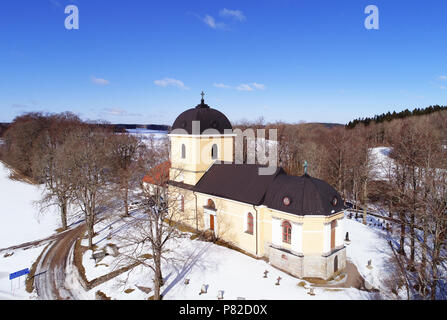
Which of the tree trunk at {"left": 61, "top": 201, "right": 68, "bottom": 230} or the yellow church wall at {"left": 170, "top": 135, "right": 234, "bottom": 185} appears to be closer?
the yellow church wall at {"left": 170, "top": 135, "right": 234, "bottom": 185}

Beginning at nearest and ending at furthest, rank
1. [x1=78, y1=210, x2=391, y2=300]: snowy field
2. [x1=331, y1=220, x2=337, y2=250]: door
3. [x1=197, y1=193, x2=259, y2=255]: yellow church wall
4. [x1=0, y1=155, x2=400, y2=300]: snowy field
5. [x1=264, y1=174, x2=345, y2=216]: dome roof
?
[x1=78, y1=210, x2=391, y2=300]: snowy field
[x1=0, y1=155, x2=400, y2=300]: snowy field
[x1=264, y1=174, x2=345, y2=216]: dome roof
[x1=331, y1=220, x2=337, y2=250]: door
[x1=197, y1=193, x2=259, y2=255]: yellow church wall

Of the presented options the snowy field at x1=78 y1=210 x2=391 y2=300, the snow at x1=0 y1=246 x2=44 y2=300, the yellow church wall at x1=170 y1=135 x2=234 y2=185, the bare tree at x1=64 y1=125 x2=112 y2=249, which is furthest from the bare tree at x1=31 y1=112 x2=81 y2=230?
the yellow church wall at x1=170 y1=135 x2=234 y2=185

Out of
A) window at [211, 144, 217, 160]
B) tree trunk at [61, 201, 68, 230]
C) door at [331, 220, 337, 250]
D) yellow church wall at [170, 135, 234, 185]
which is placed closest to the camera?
door at [331, 220, 337, 250]

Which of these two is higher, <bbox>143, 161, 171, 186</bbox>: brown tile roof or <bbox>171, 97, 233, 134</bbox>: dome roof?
<bbox>171, 97, 233, 134</bbox>: dome roof

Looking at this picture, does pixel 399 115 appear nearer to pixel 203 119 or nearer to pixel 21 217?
pixel 203 119

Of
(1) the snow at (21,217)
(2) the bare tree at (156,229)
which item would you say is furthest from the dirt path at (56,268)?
(2) the bare tree at (156,229)

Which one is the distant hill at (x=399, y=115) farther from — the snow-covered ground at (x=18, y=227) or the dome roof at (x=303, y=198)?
the snow-covered ground at (x=18, y=227)

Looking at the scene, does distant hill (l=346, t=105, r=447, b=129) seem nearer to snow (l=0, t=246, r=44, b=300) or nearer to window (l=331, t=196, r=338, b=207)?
window (l=331, t=196, r=338, b=207)

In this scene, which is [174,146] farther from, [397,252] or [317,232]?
[397,252]
